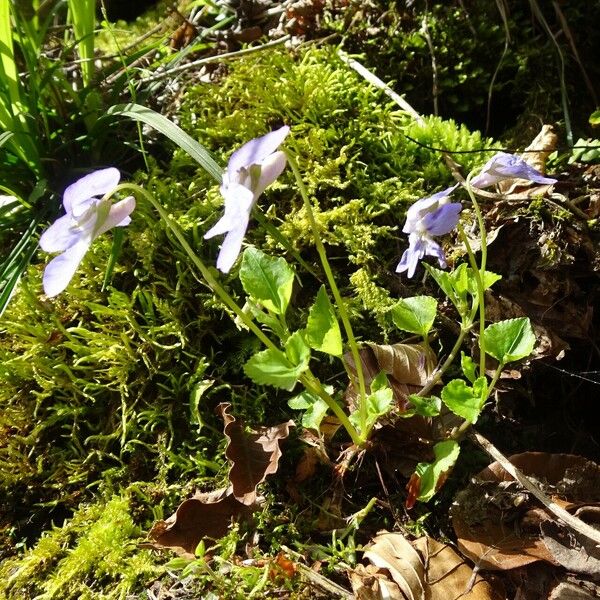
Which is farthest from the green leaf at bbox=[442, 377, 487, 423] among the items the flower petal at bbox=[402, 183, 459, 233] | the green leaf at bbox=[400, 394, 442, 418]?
the flower petal at bbox=[402, 183, 459, 233]

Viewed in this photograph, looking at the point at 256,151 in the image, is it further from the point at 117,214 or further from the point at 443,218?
the point at 443,218

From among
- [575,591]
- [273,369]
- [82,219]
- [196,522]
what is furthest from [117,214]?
[575,591]

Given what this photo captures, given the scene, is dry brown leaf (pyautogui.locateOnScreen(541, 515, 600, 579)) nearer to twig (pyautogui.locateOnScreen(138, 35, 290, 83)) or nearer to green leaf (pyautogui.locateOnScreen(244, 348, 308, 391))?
green leaf (pyautogui.locateOnScreen(244, 348, 308, 391))

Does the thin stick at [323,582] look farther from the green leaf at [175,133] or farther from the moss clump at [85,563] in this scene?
the green leaf at [175,133]

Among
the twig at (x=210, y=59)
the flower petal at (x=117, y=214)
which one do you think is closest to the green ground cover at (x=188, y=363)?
the twig at (x=210, y=59)

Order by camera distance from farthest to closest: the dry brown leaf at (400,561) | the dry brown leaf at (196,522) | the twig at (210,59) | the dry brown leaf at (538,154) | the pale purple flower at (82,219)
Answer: the twig at (210,59), the dry brown leaf at (538,154), the dry brown leaf at (196,522), the dry brown leaf at (400,561), the pale purple flower at (82,219)

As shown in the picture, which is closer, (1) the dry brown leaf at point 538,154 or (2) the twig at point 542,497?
(2) the twig at point 542,497
